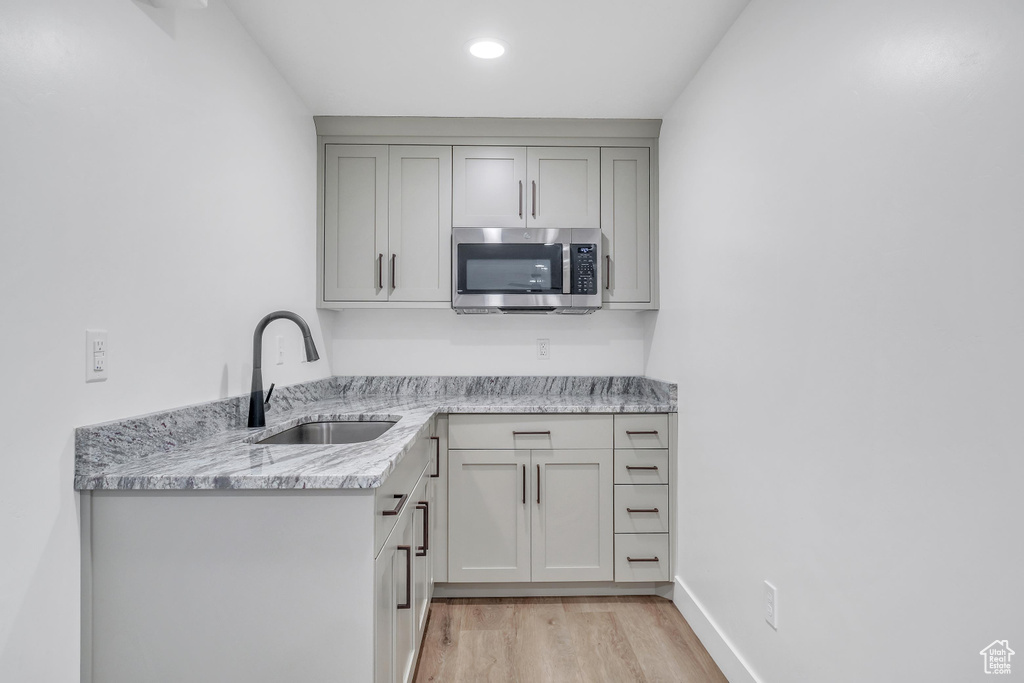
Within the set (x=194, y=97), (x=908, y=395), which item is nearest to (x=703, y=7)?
(x=908, y=395)

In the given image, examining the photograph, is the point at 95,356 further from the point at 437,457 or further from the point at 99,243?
the point at 437,457

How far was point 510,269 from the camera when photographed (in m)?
2.65

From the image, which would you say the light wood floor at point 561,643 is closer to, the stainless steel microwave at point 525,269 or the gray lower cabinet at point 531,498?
the gray lower cabinet at point 531,498

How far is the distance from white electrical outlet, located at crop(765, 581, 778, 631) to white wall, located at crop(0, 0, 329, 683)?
174 centimetres

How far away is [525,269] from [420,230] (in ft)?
1.91

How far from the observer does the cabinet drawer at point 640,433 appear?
8.11 feet

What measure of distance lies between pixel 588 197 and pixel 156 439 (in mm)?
2131

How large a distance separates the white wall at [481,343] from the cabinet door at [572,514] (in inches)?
25.8

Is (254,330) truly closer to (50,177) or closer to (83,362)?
(83,362)

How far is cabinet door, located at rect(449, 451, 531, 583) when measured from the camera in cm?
244

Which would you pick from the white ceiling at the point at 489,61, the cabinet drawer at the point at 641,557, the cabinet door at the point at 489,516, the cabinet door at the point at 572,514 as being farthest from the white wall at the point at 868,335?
the cabinet door at the point at 489,516

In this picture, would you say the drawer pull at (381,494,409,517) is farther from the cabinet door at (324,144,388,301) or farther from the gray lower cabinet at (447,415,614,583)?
the cabinet door at (324,144,388,301)

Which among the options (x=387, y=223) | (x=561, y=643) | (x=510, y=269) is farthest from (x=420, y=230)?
(x=561, y=643)

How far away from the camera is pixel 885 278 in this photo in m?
1.12
